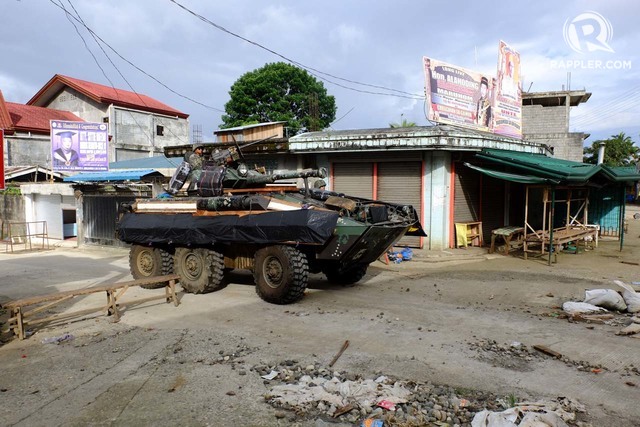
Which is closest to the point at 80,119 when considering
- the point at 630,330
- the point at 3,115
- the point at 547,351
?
the point at 3,115

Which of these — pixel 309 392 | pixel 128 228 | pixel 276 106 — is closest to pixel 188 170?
pixel 128 228

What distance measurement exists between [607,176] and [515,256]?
3.57 meters

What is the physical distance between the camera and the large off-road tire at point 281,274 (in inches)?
297

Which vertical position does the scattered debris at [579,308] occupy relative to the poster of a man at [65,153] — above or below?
below

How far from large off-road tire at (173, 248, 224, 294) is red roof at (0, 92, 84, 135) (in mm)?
20641

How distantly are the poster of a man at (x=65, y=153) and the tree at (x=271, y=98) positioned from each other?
18.9 m

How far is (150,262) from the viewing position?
32.0 ft

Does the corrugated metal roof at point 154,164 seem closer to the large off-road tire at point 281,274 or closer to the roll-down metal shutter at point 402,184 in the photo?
the roll-down metal shutter at point 402,184

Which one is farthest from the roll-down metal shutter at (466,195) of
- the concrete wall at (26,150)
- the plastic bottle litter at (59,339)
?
the concrete wall at (26,150)

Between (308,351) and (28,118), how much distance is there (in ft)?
97.1

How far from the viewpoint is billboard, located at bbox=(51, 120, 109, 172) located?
1817cm

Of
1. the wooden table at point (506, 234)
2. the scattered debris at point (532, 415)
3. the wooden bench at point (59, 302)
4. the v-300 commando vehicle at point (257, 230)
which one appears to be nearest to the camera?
the scattered debris at point (532, 415)

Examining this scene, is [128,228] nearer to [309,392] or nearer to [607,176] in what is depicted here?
[309,392]

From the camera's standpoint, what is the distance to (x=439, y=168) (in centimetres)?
1277
